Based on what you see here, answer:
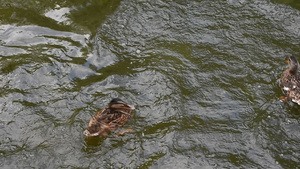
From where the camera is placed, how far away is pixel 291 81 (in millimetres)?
7348

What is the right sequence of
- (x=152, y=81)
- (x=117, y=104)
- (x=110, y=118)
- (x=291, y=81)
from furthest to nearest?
(x=152, y=81)
(x=291, y=81)
(x=110, y=118)
(x=117, y=104)

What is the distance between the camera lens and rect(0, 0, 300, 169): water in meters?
6.25

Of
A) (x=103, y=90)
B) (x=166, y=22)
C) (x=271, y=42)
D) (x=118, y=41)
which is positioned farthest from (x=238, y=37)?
(x=103, y=90)

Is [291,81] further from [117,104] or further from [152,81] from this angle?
[117,104]

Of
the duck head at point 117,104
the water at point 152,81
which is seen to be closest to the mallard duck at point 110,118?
the duck head at point 117,104

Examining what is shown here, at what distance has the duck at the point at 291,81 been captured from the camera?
714 cm

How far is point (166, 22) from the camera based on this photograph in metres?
9.20

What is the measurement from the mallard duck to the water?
0.62ft

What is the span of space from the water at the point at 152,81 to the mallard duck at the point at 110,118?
0.19m

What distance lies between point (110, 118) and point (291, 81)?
13.1 feet

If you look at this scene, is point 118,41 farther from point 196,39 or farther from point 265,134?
point 265,134

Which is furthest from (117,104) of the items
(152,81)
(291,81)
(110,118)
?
(291,81)

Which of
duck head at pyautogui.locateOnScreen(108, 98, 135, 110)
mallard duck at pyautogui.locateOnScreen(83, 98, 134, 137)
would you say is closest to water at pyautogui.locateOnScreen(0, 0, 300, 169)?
mallard duck at pyautogui.locateOnScreen(83, 98, 134, 137)

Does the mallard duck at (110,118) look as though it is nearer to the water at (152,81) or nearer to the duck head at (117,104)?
the duck head at (117,104)
